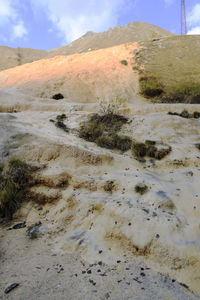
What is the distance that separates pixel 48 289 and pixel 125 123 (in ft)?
17.6

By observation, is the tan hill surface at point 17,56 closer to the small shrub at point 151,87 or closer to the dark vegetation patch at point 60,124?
the small shrub at point 151,87

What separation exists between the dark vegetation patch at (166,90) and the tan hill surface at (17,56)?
89.2 feet

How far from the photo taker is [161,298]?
188 cm

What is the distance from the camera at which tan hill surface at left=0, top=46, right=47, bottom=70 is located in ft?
117

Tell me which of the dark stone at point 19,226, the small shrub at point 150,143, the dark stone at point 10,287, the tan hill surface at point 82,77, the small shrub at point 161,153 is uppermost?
the tan hill surface at point 82,77

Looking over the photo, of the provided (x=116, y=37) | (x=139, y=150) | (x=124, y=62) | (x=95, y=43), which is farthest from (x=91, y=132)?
(x=116, y=37)

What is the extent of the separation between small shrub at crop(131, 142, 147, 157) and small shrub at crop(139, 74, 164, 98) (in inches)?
380

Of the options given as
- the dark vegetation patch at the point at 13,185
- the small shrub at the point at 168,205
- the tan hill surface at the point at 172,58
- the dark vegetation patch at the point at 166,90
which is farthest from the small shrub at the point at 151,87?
the small shrub at the point at 168,205

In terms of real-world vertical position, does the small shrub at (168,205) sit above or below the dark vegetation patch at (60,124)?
below

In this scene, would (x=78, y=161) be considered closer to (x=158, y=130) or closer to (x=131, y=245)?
(x=131, y=245)

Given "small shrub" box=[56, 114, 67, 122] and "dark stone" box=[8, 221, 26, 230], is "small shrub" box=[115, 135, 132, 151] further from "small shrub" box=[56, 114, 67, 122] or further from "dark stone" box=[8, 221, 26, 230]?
"dark stone" box=[8, 221, 26, 230]

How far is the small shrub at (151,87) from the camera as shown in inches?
547

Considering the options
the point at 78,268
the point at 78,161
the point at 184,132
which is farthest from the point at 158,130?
the point at 78,268

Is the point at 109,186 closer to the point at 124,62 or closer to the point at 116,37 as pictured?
the point at 124,62
